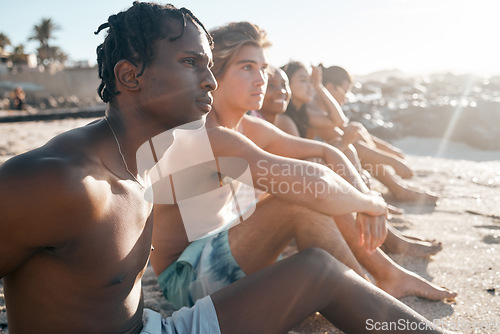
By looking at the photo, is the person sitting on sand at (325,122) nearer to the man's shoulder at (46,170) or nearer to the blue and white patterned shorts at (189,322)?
the blue and white patterned shorts at (189,322)

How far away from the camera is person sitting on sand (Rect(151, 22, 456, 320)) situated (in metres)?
2.02

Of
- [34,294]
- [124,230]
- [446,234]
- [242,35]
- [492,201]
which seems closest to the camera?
[34,294]

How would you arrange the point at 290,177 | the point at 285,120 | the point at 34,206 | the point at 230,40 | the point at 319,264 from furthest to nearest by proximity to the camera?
1. the point at 285,120
2. the point at 230,40
3. the point at 290,177
4. the point at 319,264
5. the point at 34,206

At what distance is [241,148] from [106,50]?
2.52 feet

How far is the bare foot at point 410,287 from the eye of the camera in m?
2.40

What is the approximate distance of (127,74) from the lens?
4.78ft

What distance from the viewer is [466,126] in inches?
376

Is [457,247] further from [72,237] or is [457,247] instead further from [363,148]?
[72,237]

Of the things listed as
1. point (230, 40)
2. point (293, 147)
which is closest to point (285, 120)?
point (293, 147)

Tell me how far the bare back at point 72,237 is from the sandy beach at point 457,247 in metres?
0.89

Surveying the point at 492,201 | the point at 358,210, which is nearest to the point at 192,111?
the point at 358,210

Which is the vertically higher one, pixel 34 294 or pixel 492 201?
pixel 34 294

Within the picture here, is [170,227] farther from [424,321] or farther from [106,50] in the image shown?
[424,321]

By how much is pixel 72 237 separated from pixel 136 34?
28.6 inches
